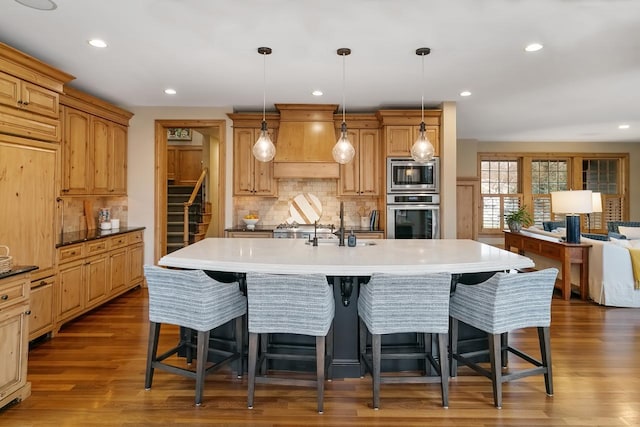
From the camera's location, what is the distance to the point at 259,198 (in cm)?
589

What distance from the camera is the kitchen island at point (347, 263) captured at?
2.41m

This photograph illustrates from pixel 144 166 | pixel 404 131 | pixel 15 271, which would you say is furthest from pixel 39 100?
pixel 404 131

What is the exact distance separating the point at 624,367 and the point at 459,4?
2.96m

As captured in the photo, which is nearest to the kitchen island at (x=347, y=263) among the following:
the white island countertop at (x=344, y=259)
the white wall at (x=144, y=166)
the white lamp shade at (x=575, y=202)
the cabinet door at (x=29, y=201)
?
the white island countertop at (x=344, y=259)

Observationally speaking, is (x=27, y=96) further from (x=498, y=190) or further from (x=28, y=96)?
(x=498, y=190)

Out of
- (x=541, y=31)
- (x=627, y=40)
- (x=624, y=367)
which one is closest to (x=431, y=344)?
(x=624, y=367)

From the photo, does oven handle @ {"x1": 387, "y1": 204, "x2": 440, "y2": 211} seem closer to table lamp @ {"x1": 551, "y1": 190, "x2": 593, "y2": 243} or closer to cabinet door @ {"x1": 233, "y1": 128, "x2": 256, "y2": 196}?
table lamp @ {"x1": 551, "y1": 190, "x2": 593, "y2": 243}

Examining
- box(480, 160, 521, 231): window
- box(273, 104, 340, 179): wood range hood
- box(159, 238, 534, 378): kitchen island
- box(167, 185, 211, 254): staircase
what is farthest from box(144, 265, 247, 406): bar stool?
box(480, 160, 521, 231): window

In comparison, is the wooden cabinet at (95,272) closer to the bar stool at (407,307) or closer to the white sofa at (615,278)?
the bar stool at (407,307)

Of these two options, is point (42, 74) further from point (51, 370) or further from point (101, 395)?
point (101, 395)

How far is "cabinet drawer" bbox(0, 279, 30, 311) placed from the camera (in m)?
2.29

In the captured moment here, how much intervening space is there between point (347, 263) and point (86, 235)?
3530 mm

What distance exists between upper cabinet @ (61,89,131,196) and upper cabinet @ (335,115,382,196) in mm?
2980

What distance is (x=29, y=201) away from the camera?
127 inches
